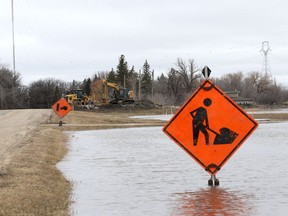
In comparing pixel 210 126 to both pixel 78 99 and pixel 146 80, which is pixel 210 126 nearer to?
pixel 78 99

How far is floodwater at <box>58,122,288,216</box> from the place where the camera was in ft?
31.4

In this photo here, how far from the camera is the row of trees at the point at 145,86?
127 m

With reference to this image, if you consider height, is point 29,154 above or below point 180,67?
below

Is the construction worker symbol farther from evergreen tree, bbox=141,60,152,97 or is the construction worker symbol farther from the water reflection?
evergreen tree, bbox=141,60,152,97

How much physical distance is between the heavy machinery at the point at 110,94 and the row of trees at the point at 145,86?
1875 cm

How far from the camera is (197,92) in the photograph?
11.2 m

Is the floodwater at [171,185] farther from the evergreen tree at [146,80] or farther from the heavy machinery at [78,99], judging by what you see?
the evergreen tree at [146,80]

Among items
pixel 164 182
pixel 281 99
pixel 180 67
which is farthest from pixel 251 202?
pixel 281 99

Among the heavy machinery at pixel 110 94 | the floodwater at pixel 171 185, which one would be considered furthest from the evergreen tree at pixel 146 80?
the floodwater at pixel 171 185

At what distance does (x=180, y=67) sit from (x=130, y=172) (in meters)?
141

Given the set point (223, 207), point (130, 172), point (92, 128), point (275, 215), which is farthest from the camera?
point (92, 128)

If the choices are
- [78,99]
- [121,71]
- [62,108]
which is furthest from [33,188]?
[121,71]

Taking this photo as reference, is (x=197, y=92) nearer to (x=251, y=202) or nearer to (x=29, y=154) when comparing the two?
(x=251, y=202)

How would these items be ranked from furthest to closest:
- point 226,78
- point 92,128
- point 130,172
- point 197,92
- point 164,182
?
point 226,78, point 92,128, point 130,172, point 164,182, point 197,92
